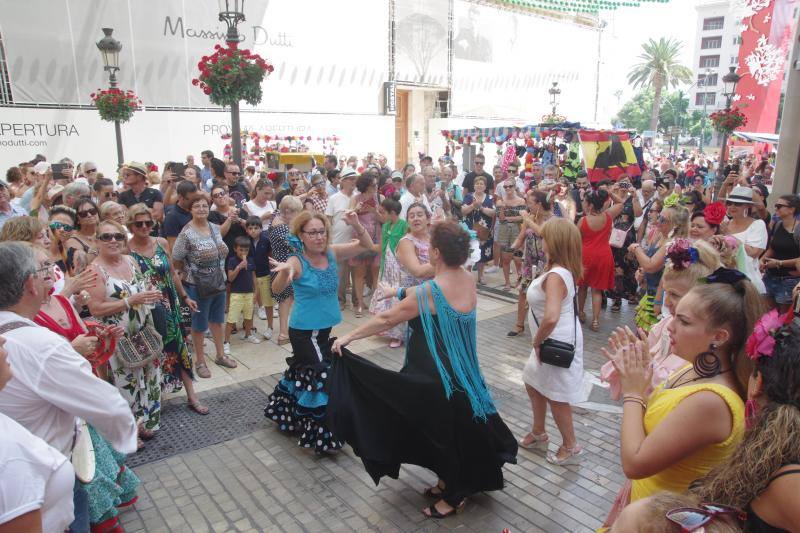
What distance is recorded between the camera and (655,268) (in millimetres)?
5414

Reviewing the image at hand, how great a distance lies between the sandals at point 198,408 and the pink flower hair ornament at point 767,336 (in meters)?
4.50

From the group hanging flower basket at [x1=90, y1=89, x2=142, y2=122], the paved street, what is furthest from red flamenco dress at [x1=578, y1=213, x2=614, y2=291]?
hanging flower basket at [x1=90, y1=89, x2=142, y2=122]

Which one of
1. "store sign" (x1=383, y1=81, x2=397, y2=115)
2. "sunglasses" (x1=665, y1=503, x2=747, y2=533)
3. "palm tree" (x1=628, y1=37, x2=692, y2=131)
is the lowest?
"sunglasses" (x1=665, y1=503, x2=747, y2=533)

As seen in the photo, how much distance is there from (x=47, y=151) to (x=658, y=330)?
17.5m

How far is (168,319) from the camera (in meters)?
4.64

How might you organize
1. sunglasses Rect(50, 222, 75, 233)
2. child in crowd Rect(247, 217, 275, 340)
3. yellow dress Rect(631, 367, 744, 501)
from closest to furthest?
yellow dress Rect(631, 367, 744, 501)
sunglasses Rect(50, 222, 75, 233)
child in crowd Rect(247, 217, 275, 340)

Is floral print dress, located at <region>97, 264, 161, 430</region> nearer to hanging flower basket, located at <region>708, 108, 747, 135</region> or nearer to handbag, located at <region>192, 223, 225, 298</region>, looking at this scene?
handbag, located at <region>192, 223, 225, 298</region>

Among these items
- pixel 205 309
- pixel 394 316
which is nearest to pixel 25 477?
pixel 394 316

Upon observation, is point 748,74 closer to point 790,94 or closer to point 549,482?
point 790,94

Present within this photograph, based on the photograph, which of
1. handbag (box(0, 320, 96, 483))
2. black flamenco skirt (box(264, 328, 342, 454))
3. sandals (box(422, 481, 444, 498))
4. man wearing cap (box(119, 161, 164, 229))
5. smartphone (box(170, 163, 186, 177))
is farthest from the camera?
smartphone (box(170, 163, 186, 177))

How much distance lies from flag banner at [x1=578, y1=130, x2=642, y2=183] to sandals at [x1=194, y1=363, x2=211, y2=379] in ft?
26.9

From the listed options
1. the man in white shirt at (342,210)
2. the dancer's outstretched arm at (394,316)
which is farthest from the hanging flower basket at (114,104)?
the dancer's outstretched arm at (394,316)

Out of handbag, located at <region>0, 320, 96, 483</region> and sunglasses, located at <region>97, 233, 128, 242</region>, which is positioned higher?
sunglasses, located at <region>97, 233, 128, 242</region>

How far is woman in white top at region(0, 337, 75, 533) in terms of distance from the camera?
1.55 meters
